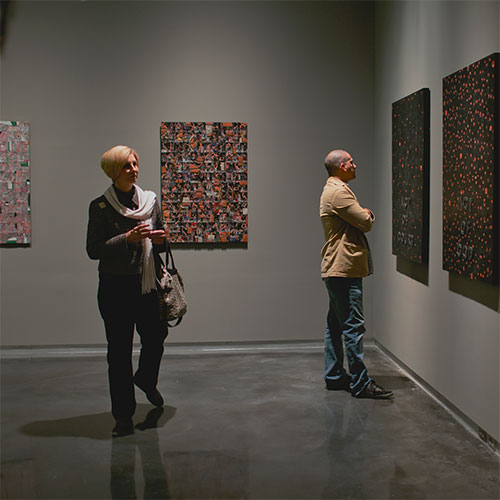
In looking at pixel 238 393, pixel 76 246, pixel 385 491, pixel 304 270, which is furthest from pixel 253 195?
pixel 385 491

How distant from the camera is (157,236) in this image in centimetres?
385

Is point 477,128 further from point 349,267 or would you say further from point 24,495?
point 24,495

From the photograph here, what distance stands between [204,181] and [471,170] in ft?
9.01

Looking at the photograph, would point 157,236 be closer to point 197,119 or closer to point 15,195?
point 197,119

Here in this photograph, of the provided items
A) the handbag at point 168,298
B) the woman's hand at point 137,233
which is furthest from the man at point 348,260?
the woman's hand at point 137,233

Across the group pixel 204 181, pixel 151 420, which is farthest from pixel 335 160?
pixel 151 420

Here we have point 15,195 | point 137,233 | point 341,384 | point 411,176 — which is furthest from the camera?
point 15,195

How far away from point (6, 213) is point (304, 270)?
2529 mm

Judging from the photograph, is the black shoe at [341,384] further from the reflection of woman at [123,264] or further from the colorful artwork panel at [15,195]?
the colorful artwork panel at [15,195]

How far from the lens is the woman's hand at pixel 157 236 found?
3821 mm

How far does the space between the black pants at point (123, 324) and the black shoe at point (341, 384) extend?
132cm

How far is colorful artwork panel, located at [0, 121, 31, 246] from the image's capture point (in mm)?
5938

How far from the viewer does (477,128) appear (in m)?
3.70

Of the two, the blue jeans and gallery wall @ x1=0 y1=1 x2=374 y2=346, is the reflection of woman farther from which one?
gallery wall @ x1=0 y1=1 x2=374 y2=346
